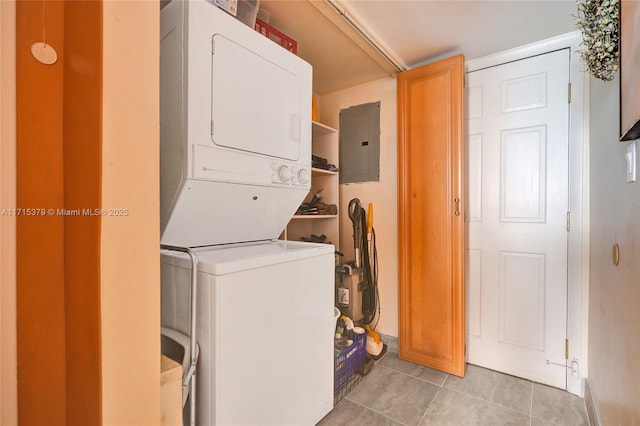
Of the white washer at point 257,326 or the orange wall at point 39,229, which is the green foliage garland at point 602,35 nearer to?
the white washer at point 257,326

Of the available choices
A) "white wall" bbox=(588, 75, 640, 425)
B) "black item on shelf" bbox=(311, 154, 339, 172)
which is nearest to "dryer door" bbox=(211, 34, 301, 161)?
"black item on shelf" bbox=(311, 154, 339, 172)

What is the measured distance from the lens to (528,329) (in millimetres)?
2027

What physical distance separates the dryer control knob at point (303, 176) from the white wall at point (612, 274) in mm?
1244

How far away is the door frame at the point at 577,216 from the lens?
6.02ft

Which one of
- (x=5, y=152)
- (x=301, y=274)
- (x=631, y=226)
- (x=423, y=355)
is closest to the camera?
(x=5, y=152)

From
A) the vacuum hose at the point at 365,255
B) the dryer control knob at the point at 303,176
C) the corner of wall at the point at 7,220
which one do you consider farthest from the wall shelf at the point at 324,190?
the corner of wall at the point at 7,220

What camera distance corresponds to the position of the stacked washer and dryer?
1.07m

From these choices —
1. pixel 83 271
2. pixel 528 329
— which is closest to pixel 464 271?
pixel 528 329

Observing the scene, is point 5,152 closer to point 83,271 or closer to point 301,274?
point 83,271

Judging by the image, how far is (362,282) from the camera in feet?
8.13

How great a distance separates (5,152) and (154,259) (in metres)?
0.35

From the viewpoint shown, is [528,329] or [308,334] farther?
[528,329]

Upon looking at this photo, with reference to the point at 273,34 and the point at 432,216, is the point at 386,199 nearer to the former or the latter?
the point at 432,216

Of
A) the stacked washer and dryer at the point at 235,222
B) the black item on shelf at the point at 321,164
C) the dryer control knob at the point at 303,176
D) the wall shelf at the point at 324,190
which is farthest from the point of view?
the wall shelf at the point at 324,190
